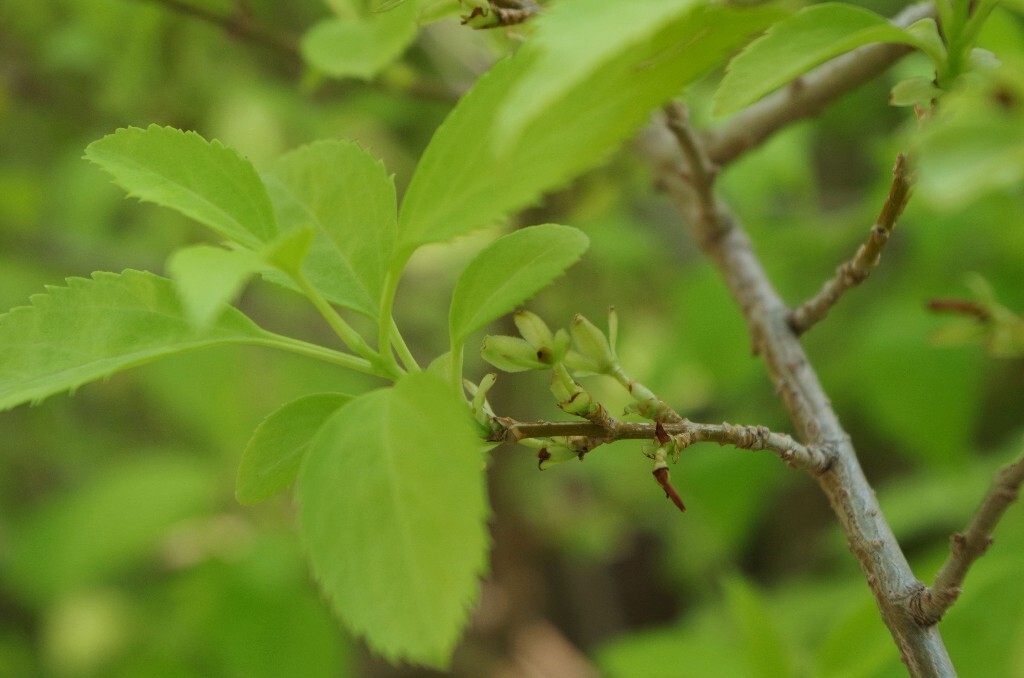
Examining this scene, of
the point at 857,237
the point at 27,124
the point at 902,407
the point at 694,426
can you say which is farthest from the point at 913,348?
the point at 27,124

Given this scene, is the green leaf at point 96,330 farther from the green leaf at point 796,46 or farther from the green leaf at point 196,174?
the green leaf at point 796,46

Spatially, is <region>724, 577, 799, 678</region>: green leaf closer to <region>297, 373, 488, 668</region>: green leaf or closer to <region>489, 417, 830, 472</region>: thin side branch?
<region>489, 417, 830, 472</region>: thin side branch

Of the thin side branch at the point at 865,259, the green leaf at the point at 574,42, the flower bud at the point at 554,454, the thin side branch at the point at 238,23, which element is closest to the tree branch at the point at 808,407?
the thin side branch at the point at 865,259

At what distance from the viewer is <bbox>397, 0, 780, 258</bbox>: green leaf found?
0.28 metres

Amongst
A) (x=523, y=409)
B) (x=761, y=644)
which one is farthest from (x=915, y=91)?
(x=523, y=409)

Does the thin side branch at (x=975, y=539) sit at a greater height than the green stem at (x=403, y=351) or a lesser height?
lesser

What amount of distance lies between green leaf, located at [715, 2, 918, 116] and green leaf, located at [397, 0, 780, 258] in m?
0.01

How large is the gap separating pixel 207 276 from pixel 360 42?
364 millimetres

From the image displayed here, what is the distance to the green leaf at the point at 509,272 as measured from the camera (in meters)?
0.33

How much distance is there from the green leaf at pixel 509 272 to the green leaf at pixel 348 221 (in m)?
0.04

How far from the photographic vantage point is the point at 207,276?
0.26 meters

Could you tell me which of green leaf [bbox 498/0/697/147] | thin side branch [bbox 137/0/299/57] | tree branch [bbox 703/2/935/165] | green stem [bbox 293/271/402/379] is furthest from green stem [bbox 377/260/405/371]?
thin side branch [bbox 137/0/299/57]

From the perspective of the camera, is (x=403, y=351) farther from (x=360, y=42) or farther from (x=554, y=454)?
(x=360, y=42)

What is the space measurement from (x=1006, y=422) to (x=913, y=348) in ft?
2.20
